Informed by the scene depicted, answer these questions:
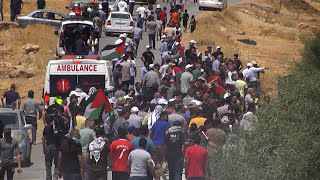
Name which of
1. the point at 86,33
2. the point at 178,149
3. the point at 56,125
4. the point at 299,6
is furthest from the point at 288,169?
the point at 299,6

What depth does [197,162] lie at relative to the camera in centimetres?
1769

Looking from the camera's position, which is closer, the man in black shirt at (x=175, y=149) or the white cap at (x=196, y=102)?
the man in black shirt at (x=175, y=149)

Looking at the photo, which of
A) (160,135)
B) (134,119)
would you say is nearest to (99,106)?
(134,119)

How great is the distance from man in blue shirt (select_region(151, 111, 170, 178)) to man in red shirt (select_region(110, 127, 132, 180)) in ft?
5.54

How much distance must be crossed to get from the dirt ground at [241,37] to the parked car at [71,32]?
260 cm

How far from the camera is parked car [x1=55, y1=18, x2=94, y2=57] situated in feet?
113

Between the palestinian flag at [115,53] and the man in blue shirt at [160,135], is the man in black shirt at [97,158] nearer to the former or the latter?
the man in blue shirt at [160,135]

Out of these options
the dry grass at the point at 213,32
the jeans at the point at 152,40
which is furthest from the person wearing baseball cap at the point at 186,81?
the dry grass at the point at 213,32

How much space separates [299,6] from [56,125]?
6676 centimetres

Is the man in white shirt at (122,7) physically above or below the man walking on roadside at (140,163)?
below

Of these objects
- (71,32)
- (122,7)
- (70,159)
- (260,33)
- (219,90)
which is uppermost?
(70,159)

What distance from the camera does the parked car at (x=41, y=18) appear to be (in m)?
47.2

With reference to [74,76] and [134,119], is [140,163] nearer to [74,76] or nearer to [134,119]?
[134,119]

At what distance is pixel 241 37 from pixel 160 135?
4142 cm
